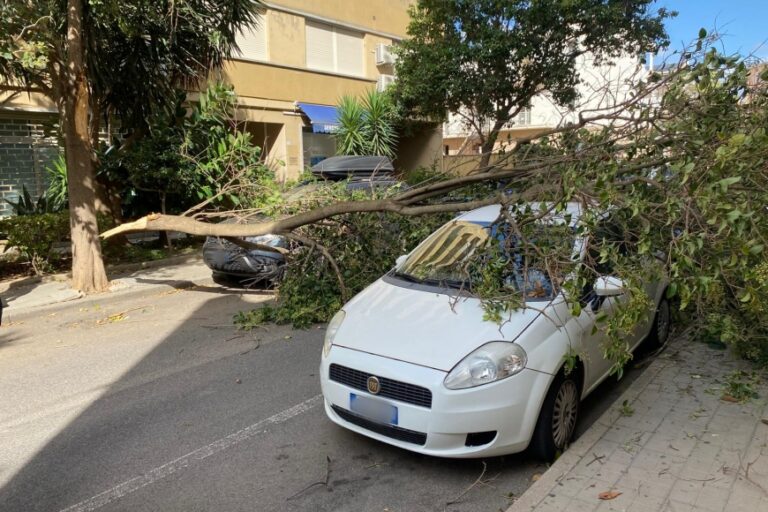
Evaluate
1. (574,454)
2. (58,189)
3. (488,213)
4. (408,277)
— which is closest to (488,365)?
(574,454)

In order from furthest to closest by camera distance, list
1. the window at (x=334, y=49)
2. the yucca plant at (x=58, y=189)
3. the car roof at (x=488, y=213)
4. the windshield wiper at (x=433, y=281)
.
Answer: the window at (x=334, y=49), the yucca plant at (x=58, y=189), the car roof at (x=488, y=213), the windshield wiper at (x=433, y=281)

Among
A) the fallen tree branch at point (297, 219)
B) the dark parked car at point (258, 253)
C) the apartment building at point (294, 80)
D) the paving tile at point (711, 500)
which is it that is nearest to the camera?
the paving tile at point (711, 500)

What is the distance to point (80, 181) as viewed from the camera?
339 inches

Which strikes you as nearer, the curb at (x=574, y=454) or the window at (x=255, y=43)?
the curb at (x=574, y=454)

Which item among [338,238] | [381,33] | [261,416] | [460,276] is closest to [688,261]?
[460,276]

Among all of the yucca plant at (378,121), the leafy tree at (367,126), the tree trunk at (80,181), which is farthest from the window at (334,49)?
the tree trunk at (80,181)

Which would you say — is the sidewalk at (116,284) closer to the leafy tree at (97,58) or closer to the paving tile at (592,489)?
the leafy tree at (97,58)

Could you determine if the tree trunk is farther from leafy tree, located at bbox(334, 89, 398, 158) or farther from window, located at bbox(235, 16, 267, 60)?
leafy tree, located at bbox(334, 89, 398, 158)

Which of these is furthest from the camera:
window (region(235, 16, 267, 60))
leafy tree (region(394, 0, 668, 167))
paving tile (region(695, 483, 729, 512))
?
window (region(235, 16, 267, 60))

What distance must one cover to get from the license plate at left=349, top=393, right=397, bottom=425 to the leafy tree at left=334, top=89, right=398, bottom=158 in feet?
43.3

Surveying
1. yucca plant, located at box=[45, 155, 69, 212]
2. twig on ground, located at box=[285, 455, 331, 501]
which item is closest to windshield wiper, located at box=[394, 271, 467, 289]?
twig on ground, located at box=[285, 455, 331, 501]

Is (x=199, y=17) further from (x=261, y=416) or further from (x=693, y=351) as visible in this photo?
(x=693, y=351)

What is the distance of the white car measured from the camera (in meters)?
3.27

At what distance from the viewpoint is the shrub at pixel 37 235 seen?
9445 millimetres
